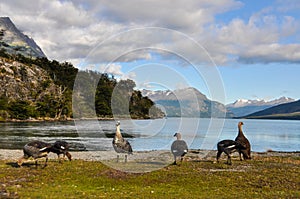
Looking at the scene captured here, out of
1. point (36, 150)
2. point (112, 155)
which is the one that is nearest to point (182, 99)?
point (36, 150)

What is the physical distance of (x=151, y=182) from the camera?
21.5m

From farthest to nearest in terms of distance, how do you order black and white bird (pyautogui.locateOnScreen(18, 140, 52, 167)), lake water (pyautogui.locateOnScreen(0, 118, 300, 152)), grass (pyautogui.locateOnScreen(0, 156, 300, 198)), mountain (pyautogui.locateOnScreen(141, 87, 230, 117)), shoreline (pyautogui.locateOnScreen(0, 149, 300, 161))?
1. lake water (pyautogui.locateOnScreen(0, 118, 300, 152))
2. shoreline (pyautogui.locateOnScreen(0, 149, 300, 161))
3. mountain (pyautogui.locateOnScreen(141, 87, 230, 117))
4. black and white bird (pyautogui.locateOnScreen(18, 140, 52, 167))
5. grass (pyautogui.locateOnScreen(0, 156, 300, 198))

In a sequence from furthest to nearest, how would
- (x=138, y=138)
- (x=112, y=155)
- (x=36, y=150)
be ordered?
(x=138, y=138), (x=112, y=155), (x=36, y=150)

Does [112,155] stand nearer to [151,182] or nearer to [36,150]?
[36,150]

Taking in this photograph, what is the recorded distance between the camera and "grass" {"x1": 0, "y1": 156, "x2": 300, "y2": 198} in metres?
18.0

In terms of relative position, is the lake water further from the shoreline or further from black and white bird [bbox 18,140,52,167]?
black and white bird [bbox 18,140,52,167]

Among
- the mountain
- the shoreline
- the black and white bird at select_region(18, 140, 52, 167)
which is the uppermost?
the mountain

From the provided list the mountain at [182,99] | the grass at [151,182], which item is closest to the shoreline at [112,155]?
the mountain at [182,99]

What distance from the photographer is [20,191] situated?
17828mm

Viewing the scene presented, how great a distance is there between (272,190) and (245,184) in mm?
1937

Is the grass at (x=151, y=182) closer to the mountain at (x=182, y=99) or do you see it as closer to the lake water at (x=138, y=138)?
the mountain at (x=182, y=99)

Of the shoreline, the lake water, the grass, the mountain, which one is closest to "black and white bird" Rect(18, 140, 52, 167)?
the grass

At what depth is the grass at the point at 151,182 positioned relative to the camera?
59.0 feet

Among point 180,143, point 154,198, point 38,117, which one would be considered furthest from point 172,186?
point 38,117
